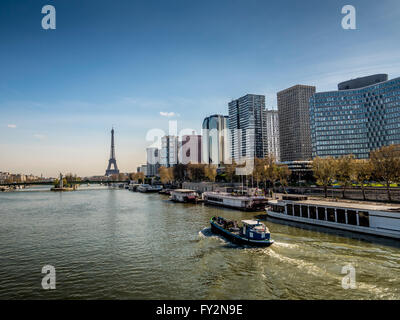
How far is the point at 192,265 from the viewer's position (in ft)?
94.8

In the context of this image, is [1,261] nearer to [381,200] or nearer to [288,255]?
[288,255]

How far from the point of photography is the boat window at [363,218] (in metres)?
40.7

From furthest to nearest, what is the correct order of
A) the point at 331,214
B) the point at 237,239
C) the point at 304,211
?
the point at 304,211 → the point at 331,214 → the point at 237,239

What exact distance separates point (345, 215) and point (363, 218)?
285 cm

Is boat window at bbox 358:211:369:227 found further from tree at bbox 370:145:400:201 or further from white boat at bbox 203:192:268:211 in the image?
white boat at bbox 203:192:268:211

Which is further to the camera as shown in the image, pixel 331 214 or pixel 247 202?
pixel 247 202

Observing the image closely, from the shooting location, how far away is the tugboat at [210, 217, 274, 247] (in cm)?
3494

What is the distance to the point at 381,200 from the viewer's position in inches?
2408

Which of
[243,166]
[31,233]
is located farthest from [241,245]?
[243,166]

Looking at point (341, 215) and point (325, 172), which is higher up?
point (325, 172)

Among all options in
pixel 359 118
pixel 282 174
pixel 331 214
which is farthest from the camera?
pixel 359 118

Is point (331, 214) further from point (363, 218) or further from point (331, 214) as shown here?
point (363, 218)

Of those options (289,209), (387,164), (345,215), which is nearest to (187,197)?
(289,209)

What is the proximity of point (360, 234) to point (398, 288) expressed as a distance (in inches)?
795
